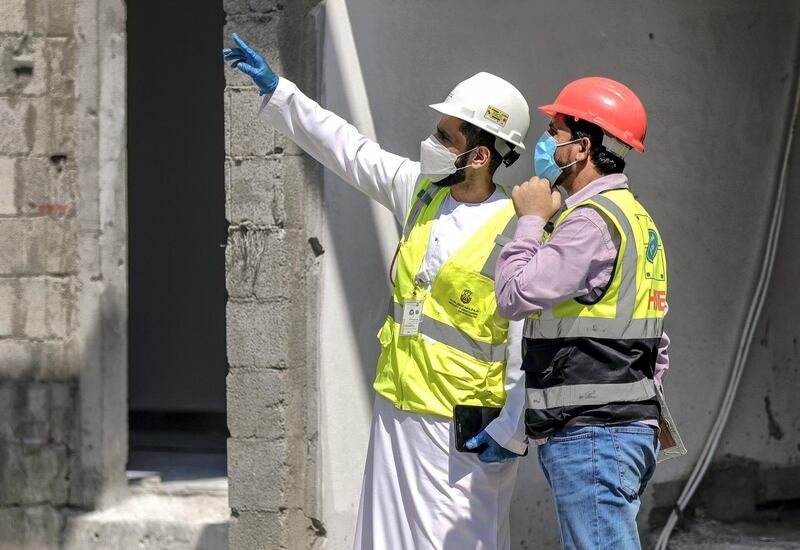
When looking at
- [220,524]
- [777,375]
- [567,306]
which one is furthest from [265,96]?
[777,375]

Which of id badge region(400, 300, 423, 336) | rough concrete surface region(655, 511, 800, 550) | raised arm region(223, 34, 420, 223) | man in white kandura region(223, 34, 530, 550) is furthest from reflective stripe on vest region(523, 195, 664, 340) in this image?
rough concrete surface region(655, 511, 800, 550)

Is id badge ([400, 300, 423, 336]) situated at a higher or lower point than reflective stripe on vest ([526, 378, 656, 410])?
higher

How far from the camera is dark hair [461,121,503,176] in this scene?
3943mm

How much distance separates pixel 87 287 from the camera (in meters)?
5.52

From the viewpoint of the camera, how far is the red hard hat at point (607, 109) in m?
3.44

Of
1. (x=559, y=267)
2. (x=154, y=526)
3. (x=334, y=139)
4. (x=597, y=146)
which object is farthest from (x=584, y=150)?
(x=154, y=526)

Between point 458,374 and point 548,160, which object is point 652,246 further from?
point 458,374

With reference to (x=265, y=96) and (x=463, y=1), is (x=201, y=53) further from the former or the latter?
(x=265, y=96)

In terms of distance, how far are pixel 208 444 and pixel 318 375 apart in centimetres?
223

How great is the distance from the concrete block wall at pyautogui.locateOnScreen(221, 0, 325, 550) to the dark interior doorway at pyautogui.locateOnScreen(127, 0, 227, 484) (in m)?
2.80

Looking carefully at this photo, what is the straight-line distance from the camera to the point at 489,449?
12.2 feet

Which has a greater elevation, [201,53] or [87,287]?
[201,53]

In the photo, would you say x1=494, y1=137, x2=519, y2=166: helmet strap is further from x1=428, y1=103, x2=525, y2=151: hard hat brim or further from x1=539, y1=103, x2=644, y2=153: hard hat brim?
x1=539, y1=103, x2=644, y2=153: hard hat brim

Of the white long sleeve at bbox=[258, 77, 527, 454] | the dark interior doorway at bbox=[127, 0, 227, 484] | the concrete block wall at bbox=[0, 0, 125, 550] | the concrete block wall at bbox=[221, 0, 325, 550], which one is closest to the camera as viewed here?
the white long sleeve at bbox=[258, 77, 527, 454]
